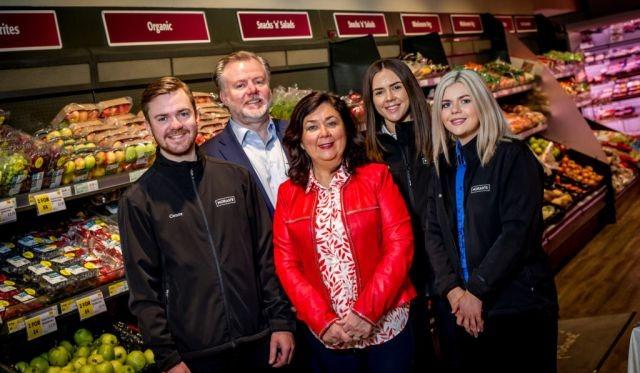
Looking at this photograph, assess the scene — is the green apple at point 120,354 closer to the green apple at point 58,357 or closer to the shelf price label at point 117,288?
the green apple at point 58,357

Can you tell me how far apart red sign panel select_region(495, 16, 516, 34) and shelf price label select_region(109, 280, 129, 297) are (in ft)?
22.7

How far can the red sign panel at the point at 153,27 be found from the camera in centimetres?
351

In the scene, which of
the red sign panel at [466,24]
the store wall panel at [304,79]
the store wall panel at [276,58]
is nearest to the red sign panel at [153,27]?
the store wall panel at [276,58]

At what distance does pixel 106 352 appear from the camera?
273 centimetres

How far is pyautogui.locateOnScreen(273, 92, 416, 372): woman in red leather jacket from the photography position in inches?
87.6

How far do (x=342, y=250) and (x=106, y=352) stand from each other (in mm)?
1317

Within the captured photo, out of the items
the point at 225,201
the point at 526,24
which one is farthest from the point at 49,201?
the point at 526,24

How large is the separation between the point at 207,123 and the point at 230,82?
0.75m

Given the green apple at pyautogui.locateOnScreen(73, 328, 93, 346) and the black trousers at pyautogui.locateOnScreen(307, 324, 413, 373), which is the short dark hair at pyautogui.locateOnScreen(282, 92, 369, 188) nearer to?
the black trousers at pyautogui.locateOnScreen(307, 324, 413, 373)

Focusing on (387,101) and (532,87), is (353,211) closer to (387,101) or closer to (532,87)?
(387,101)

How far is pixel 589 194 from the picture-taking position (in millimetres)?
5895

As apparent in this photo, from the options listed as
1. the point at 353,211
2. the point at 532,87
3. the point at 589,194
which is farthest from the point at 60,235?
the point at 532,87

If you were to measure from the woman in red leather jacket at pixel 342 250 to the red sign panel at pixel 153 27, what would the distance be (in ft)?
5.64

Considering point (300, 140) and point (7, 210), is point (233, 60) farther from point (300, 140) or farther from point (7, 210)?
point (7, 210)
